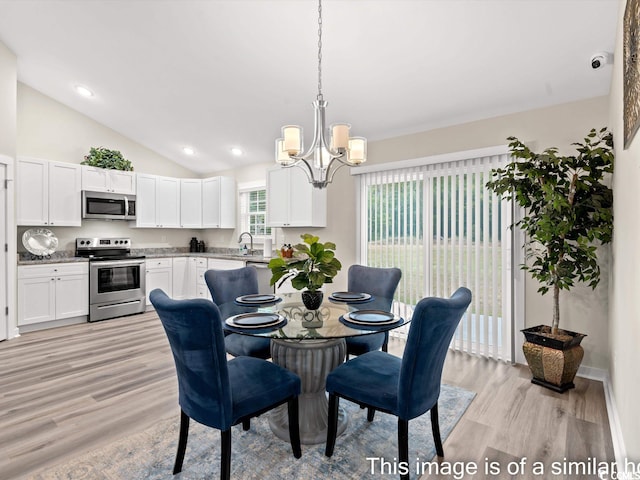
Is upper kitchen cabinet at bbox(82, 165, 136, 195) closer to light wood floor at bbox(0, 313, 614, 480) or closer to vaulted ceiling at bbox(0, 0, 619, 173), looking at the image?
vaulted ceiling at bbox(0, 0, 619, 173)

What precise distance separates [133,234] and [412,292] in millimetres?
4721

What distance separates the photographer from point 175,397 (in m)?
2.74

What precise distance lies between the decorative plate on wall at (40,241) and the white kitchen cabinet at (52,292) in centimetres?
52

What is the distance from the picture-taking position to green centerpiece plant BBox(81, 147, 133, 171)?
531 cm

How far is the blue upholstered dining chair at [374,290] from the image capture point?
8.77 ft

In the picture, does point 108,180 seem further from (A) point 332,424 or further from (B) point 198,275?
(A) point 332,424

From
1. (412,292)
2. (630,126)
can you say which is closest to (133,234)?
(412,292)

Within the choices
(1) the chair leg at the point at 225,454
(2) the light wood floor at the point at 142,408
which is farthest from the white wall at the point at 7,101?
(1) the chair leg at the point at 225,454

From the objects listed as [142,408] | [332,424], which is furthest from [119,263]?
[332,424]

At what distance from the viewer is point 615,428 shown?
2176mm

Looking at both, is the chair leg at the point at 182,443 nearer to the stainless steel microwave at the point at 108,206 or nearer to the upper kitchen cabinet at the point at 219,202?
the stainless steel microwave at the point at 108,206

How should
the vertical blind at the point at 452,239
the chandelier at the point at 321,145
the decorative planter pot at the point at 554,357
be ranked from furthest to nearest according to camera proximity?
the vertical blind at the point at 452,239
the decorative planter pot at the point at 554,357
the chandelier at the point at 321,145

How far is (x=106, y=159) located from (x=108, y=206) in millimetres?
706

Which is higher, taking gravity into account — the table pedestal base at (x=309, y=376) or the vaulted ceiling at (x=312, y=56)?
the vaulted ceiling at (x=312, y=56)
